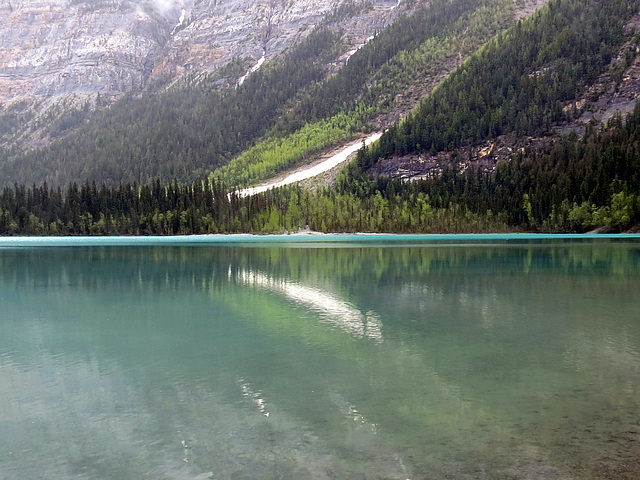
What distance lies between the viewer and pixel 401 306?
2136 cm

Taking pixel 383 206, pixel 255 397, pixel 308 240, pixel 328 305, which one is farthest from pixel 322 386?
pixel 383 206

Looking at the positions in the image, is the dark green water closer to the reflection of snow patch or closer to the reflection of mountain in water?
the reflection of snow patch

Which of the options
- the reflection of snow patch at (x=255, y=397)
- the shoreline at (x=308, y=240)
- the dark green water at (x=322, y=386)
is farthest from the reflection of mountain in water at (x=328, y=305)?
the shoreline at (x=308, y=240)

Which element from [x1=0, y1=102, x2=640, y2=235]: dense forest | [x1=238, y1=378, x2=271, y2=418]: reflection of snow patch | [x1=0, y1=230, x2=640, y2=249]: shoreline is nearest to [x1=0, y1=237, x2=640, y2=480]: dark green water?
[x1=238, y1=378, x2=271, y2=418]: reflection of snow patch

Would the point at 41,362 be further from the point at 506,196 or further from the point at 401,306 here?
the point at 506,196

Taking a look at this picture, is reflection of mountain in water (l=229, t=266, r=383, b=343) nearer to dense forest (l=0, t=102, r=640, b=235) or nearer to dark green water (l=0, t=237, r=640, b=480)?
dark green water (l=0, t=237, r=640, b=480)

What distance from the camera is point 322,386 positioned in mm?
11445

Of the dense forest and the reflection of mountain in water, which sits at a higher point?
the dense forest

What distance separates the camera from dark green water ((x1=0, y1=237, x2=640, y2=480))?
26.2 ft

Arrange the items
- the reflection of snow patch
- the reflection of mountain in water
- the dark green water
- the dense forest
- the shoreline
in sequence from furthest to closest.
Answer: the dense forest < the shoreline < the reflection of mountain in water < the reflection of snow patch < the dark green water

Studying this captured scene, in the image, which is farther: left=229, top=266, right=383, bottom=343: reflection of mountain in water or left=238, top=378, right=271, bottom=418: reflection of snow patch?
left=229, top=266, right=383, bottom=343: reflection of mountain in water

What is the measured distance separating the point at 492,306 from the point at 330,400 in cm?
1227

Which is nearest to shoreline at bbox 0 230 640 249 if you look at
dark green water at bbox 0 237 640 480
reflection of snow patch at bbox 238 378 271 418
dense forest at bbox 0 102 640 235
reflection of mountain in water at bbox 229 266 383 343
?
dense forest at bbox 0 102 640 235

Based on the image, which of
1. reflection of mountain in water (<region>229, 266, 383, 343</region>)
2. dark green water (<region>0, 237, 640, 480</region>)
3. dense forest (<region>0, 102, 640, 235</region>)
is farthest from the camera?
dense forest (<region>0, 102, 640, 235</region>)
